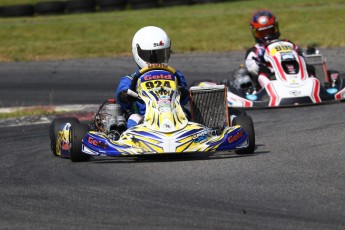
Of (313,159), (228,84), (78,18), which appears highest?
(313,159)

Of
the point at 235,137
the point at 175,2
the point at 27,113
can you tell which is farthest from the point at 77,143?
the point at 175,2

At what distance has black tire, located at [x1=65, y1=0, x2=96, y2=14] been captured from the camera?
96.4 feet

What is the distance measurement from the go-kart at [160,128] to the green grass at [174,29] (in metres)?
10.9

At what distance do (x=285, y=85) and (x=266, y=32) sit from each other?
135 centimetres

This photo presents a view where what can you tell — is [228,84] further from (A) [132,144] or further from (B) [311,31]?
(B) [311,31]

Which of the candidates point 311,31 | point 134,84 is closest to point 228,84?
point 134,84

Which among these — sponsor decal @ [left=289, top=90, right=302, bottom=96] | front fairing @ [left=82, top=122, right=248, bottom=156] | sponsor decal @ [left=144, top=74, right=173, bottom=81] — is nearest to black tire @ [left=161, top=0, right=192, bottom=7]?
sponsor decal @ [left=289, top=90, right=302, bottom=96]

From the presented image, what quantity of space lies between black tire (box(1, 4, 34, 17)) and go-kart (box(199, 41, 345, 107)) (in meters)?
17.1

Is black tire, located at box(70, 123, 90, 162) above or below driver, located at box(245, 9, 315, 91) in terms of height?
above

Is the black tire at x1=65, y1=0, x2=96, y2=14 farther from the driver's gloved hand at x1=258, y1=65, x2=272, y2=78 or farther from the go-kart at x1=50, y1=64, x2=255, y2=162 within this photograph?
the go-kart at x1=50, y1=64, x2=255, y2=162

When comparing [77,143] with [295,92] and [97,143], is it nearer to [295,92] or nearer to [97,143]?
[97,143]

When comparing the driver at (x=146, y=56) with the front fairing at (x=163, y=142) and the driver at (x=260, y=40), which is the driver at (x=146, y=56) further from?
the driver at (x=260, y=40)

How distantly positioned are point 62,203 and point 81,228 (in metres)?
0.73

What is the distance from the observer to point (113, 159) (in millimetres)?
8250
